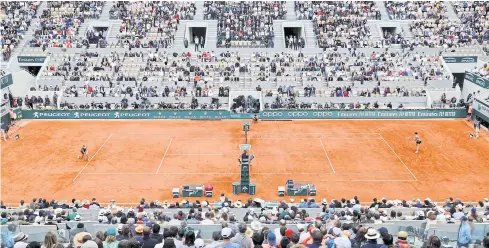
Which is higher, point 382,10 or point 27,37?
point 382,10

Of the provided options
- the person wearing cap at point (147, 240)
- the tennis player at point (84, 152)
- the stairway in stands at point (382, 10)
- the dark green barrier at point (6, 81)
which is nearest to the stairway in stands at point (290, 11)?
the stairway in stands at point (382, 10)

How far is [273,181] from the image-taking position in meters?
27.8

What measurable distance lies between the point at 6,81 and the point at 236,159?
22.4 meters

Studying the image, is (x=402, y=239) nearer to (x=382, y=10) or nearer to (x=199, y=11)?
(x=199, y=11)

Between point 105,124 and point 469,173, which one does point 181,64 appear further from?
point 469,173

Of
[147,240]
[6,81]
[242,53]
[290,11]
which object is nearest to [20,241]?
[147,240]

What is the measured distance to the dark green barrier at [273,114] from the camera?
41281mm

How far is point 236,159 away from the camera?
3134cm

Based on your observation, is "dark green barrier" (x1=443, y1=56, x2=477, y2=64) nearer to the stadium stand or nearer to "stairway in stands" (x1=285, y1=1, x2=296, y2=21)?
the stadium stand

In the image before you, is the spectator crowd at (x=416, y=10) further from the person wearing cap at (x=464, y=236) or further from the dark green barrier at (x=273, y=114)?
the person wearing cap at (x=464, y=236)

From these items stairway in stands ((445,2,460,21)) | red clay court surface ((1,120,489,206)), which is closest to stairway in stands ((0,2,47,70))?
red clay court surface ((1,120,489,206))

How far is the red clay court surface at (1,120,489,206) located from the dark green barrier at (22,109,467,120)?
38.6 inches

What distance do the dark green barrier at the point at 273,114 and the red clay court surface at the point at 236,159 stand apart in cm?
98

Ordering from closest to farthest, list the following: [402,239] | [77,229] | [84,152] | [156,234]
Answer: [402,239]
[156,234]
[77,229]
[84,152]
